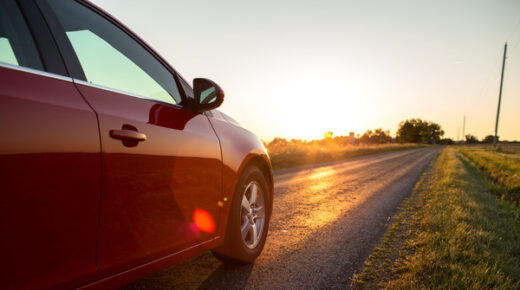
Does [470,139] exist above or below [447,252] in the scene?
above

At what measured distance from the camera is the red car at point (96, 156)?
100cm

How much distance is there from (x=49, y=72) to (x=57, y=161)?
443 mm

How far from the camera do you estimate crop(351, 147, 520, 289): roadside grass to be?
2.26 metres

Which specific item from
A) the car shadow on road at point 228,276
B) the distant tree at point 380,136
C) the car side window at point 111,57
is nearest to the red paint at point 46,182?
the car side window at point 111,57

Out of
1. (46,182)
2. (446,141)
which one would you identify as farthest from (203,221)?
Answer: (446,141)

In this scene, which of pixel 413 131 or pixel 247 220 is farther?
pixel 413 131

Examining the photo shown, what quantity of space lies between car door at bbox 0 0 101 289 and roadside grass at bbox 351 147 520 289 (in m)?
2.06

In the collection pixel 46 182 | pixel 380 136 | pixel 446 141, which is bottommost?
pixel 46 182

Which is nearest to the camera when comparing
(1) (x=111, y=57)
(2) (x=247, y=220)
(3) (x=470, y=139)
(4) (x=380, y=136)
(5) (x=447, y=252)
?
(1) (x=111, y=57)

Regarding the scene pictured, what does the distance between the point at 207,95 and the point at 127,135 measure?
766 mm

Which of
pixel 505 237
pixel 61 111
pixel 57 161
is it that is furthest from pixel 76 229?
pixel 505 237

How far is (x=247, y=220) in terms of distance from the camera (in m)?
2.59

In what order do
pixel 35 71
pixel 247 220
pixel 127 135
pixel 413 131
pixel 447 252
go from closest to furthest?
pixel 35 71, pixel 127 135, pixel 247 220, pixel 447 252, pixel 413 131

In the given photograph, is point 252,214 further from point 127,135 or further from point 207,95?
point 127,135
